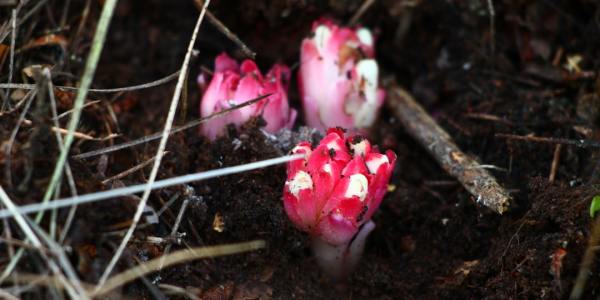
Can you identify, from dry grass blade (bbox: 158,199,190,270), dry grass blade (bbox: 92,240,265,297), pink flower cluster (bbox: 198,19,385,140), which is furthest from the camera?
pink flower cluster (bbox: 198,19,385,140)

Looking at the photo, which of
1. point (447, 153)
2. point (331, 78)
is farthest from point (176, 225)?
point (447, 153)

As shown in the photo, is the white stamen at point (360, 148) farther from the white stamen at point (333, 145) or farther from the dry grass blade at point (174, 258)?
the dry grass blade at point (174, 258)

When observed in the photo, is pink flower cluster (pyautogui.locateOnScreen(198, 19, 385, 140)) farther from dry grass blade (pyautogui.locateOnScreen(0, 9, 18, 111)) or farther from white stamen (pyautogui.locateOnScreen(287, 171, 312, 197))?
dry grass blade (pyautogui.locateOnScreen(0, 9, 18, 111))

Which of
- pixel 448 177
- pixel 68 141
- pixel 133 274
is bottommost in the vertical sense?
pixel 448 177

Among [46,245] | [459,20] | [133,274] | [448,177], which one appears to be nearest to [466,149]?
[448,177]

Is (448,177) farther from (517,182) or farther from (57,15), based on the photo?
Result: (57,15)

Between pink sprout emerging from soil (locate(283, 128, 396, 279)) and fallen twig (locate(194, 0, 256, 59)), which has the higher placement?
fallen twig (locate(194, 0, 256, 59))

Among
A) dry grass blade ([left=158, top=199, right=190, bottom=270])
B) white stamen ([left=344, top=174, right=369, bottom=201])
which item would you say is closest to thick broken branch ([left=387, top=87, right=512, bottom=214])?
white stamen ([left=344, top=174, right=369, bottom=201])
